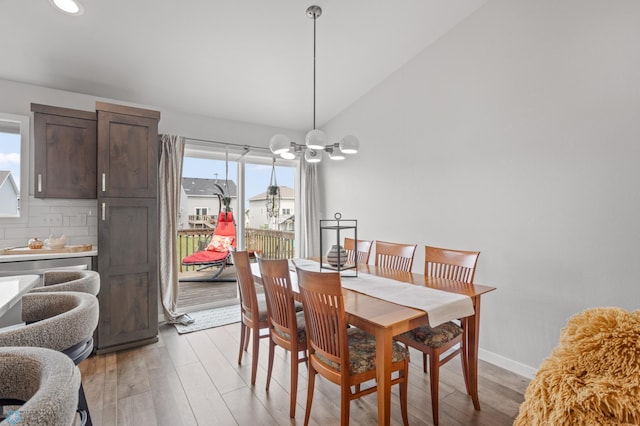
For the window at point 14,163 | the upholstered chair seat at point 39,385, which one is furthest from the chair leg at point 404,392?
the window at point 14,163

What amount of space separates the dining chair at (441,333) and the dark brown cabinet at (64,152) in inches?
121

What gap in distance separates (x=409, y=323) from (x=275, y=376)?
1366 millimetres

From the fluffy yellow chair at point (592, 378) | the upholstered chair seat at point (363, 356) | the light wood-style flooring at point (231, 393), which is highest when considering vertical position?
the fluffy yellow chair at point (592, 378)

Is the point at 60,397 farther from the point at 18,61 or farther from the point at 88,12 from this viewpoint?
the point at 18,61

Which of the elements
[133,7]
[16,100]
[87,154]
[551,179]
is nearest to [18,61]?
[16,100]

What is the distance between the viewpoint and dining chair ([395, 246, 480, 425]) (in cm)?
188

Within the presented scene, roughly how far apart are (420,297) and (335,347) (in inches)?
23.7

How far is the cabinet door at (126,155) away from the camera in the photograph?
2.79 m

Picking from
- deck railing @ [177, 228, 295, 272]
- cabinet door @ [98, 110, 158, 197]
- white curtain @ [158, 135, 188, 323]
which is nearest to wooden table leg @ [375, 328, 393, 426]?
cabinet door @ [98, 110, 158, 197]

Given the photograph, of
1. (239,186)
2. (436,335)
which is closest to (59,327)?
(436,335)

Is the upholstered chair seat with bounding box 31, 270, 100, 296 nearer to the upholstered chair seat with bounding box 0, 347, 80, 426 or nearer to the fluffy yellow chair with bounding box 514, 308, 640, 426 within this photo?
the upholstered chair seat with bounding box 0, 347, 80, 426

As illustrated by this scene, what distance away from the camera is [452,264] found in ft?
7.84

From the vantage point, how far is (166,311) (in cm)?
349

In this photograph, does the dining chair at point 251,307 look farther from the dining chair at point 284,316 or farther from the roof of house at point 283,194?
the roof of house at point 283,194
